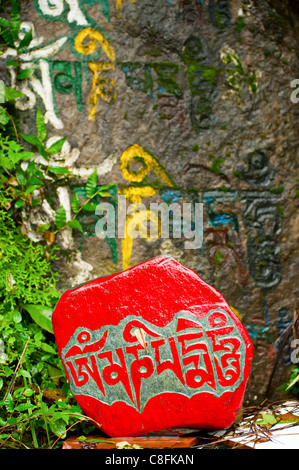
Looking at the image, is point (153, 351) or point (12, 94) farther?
point (12, 94)

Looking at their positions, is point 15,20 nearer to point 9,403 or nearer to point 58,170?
point 58,170

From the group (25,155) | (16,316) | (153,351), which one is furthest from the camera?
(25,155)

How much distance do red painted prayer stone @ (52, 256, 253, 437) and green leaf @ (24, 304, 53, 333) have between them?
11.4 inches

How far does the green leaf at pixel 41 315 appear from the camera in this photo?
235 cm

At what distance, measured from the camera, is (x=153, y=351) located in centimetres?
200

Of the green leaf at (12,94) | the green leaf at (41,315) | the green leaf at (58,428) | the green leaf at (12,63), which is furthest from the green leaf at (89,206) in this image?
the green leaf at (58,428)

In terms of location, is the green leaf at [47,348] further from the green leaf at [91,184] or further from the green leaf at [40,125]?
the green leaf at [40,125]

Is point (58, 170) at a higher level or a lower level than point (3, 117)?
lower

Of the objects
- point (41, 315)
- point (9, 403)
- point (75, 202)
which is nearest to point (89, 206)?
point (75, 202)

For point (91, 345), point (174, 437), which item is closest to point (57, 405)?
point (91, 345)

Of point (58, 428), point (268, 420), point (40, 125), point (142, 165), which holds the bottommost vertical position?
point (268, 420)

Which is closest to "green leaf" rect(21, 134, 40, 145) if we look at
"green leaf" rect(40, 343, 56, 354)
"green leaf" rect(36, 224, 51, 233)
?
"green leaf" rect(36, 224, 51, 233)

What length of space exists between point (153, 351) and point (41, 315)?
0.64 meters

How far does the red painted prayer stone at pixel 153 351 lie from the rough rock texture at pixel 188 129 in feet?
1.58
